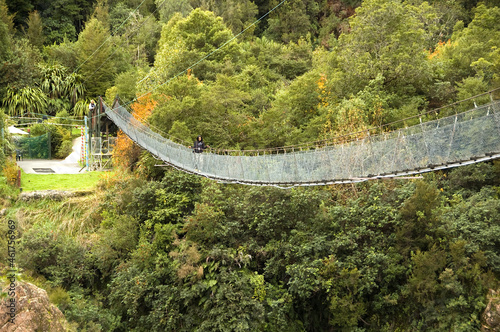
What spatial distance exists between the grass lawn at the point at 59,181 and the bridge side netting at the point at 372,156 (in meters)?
4.69

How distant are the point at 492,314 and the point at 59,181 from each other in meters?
11.3

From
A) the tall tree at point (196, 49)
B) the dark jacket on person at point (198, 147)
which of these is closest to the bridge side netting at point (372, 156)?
the dark jacket on person at point (198, 147)

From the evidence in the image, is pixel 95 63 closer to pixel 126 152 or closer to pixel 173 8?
pixel 173 8

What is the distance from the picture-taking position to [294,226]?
408 inches

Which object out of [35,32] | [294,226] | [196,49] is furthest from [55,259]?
[35,32]

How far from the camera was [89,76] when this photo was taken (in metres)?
24.8

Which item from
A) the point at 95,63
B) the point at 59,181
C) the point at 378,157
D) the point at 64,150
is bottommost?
the point at 378,157

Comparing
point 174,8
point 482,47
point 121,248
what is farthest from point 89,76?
point 482,47

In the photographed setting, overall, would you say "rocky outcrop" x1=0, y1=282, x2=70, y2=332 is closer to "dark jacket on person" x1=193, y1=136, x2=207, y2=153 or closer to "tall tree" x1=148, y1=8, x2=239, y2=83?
"dark jacket on person" x1=193, y1=136, x2=207, y2=153

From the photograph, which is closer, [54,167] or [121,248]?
[121,248]

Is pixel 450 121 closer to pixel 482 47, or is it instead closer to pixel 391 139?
pixel 391 139

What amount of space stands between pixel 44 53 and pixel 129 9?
7882mm

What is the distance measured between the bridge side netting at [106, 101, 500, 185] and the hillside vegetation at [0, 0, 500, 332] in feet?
5.50

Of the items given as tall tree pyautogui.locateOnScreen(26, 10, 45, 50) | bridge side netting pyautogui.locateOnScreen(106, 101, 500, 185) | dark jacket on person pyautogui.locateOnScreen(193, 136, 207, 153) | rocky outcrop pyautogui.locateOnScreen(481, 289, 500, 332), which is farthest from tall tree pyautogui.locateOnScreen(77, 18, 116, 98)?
rocky outcrop pyautogui.locateOnScreen(481, 289, 500, 332)
